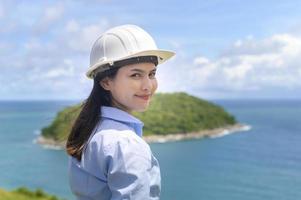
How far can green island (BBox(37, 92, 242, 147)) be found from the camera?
7294 centimetres

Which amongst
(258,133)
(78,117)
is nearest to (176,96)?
(258,133)

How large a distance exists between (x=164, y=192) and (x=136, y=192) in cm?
4431

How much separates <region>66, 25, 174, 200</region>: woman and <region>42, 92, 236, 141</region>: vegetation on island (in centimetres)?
6529

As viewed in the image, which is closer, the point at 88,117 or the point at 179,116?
the point at 88,117

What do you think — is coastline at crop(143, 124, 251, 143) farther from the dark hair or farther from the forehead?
the forehead

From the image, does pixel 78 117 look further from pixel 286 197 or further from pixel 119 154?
pixel 286 197

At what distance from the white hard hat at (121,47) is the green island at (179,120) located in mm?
64167

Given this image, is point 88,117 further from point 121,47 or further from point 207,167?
point 207,167

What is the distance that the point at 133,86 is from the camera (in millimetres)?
1767

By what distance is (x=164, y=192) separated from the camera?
45.0 m

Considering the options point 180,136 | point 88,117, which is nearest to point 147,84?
point 88,117

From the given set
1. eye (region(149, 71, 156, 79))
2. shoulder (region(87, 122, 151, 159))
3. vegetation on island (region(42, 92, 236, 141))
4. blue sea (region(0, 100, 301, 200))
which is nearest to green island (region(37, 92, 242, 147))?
vegetation on island (region(42, 92, 236, 141))

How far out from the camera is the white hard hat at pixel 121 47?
1725mm

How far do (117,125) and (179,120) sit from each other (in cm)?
7653
